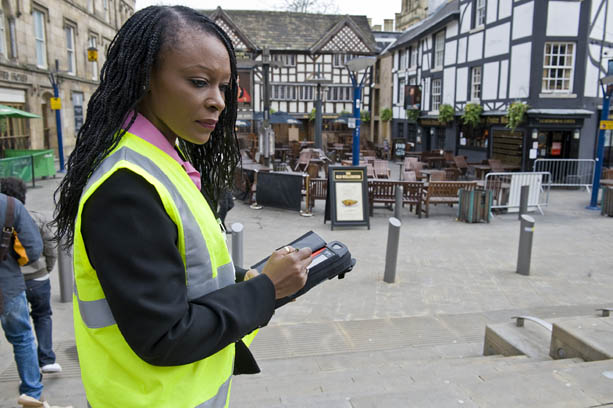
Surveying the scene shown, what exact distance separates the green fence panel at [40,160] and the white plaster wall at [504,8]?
17484mm

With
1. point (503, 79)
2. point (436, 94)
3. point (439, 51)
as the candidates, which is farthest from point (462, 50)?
point (503, 79)

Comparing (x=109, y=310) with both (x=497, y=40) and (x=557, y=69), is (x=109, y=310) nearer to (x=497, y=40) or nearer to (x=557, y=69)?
(x=557, y=69)

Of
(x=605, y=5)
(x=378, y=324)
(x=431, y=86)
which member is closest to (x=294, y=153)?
(x=431, y=86)

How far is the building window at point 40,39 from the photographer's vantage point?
20.9 meters

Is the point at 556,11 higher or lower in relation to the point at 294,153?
higher

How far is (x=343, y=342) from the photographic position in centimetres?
470

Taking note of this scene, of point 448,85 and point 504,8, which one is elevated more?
point 504,8

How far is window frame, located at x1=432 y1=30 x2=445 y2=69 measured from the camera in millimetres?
24280

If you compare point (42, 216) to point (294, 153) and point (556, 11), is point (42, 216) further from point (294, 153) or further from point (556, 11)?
point (294, 153)

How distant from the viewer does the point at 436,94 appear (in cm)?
2531

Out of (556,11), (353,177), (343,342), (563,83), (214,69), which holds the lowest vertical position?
(343,342)

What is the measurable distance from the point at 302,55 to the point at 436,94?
11.3 m

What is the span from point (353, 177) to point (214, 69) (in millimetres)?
8948

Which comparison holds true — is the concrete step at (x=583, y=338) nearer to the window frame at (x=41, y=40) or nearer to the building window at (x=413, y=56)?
the window frame at (x=41, y=40)
